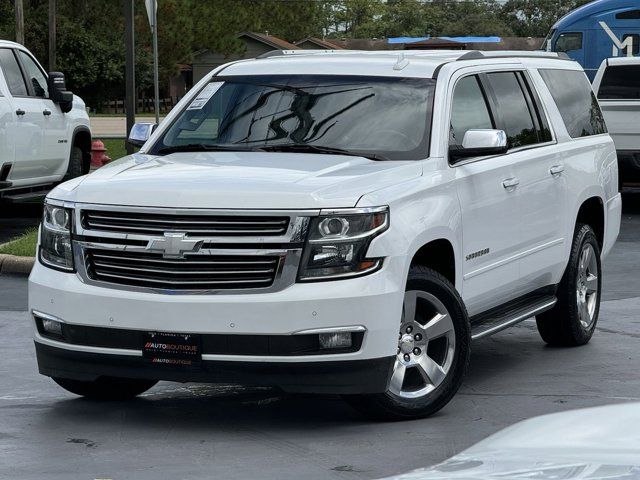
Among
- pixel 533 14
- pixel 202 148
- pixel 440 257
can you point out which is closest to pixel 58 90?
pixel 202 148

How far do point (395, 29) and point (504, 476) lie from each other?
531ft

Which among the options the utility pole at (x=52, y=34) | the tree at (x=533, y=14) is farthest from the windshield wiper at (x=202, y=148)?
the tree at (x=533, y=14)

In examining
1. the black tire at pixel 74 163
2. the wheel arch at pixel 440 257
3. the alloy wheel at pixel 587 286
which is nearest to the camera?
the wheel arch at pixel 440 257

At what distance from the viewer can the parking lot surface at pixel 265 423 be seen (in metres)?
6.43

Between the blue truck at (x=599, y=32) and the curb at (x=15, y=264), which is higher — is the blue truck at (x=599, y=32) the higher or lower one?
the lower one

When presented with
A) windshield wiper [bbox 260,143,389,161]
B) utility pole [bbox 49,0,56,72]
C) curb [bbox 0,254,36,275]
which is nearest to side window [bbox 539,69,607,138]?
windshield wiper [bbox 260,143,389,161]

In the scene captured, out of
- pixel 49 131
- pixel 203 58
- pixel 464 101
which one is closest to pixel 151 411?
pixel 464 101

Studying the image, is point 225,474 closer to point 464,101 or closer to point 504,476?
point 464,101

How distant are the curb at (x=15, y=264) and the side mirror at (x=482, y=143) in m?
6.43

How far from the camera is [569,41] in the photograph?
34156 mm

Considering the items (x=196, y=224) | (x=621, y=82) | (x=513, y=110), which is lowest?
(x=621, y=82)

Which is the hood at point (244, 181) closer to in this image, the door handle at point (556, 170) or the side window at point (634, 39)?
the door handle at point (556, 170)

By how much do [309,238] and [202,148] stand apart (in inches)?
59.7

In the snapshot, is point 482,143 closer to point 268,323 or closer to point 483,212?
point 483,212
